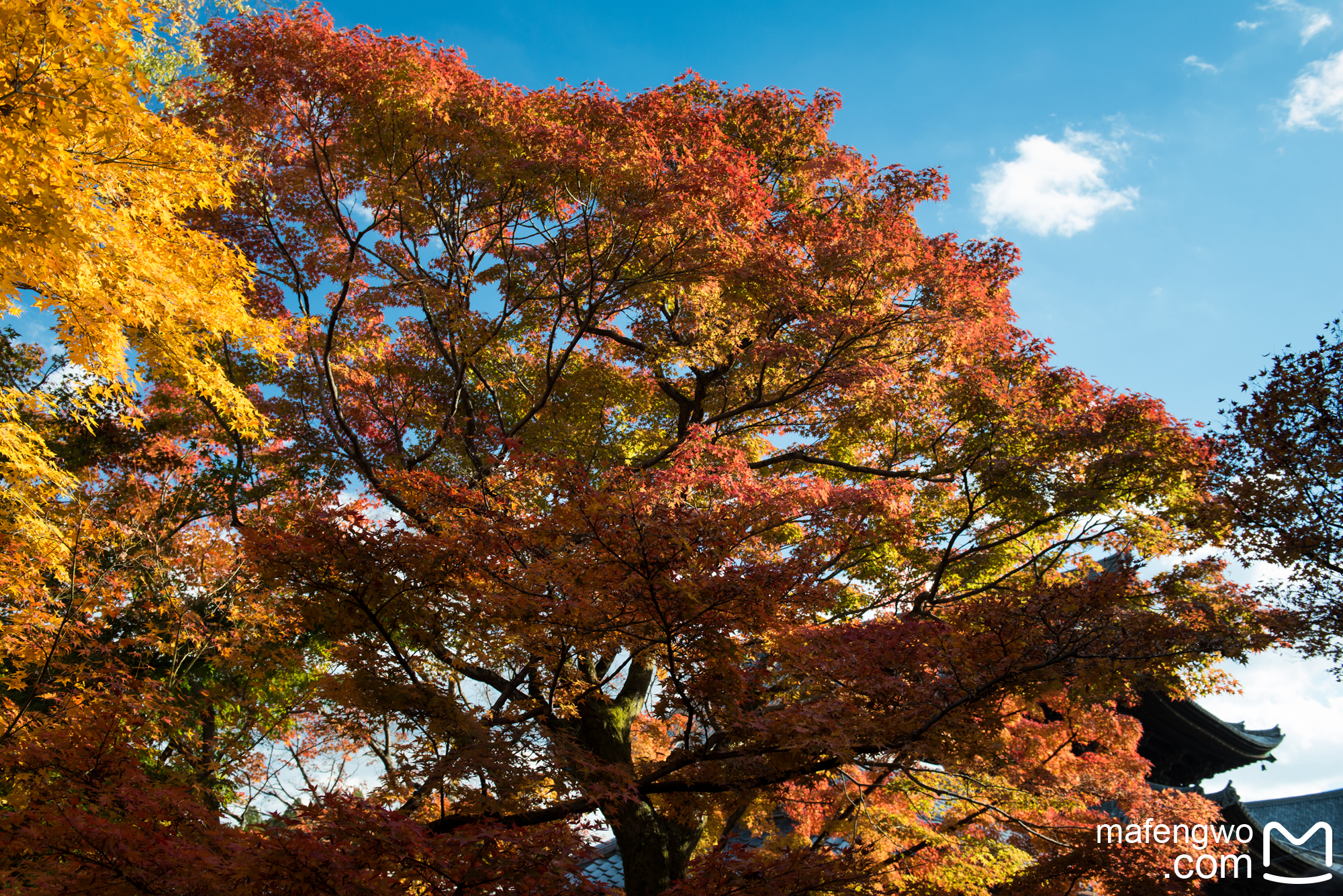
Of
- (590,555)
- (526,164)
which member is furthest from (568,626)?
(526,164)

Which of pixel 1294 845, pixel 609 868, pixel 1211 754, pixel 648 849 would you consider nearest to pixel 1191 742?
pixel 1211 754

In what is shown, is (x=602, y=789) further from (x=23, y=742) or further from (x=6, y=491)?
(x=6, y=491)

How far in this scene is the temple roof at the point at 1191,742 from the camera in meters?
12.9

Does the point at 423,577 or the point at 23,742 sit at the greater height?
the point at 423,577

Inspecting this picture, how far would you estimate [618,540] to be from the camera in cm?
452

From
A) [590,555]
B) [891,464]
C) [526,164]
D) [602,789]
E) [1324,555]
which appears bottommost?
[602,789]

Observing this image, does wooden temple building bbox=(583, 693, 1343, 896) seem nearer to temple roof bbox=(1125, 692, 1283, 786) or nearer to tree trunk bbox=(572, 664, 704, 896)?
temple roof bbox=(1125, 692, 1283, 786)

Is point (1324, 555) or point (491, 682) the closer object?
point (1324, 555)

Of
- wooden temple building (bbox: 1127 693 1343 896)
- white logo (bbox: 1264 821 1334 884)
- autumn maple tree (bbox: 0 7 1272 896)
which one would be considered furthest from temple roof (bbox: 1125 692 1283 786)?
white logo (bbox: 1264 821 1334 884)

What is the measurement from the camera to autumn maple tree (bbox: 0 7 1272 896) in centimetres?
475

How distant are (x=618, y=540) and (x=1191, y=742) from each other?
14.1 meters

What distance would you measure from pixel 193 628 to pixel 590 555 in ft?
22.8

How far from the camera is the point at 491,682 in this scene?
7.66 metres

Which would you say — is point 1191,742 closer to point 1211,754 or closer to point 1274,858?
point 1211,754
